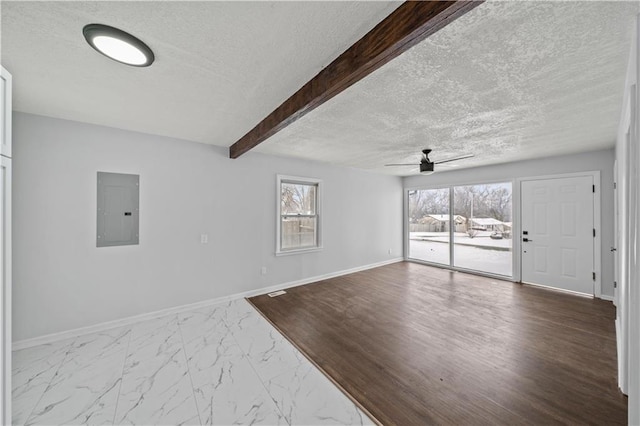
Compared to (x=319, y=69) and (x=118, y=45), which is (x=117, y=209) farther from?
(x=319, y=69)

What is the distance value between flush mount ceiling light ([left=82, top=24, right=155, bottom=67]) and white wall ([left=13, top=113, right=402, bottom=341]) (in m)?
1.85

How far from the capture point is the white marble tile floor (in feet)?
5.52

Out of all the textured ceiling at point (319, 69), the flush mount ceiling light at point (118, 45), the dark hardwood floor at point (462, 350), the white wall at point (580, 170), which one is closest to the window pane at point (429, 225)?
the white wall at point (580, 170)

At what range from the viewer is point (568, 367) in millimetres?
2176

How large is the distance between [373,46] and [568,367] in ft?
10.5

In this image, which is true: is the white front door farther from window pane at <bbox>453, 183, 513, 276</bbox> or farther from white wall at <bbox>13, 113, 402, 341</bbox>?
white wall at <bbox>13, 113, 402, 341</bbox>

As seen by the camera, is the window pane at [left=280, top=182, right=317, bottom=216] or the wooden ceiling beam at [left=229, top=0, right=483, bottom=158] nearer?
the wooden ceiling beam at [left=229, top=0, right=483, bottom=158]

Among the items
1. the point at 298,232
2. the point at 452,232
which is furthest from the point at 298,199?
the point at 452,232

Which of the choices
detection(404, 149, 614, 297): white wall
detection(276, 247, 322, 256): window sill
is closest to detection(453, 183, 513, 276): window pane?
detection(404, 149, 614, 297): white wall

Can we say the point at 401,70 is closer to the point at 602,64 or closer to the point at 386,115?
the point at 386,115

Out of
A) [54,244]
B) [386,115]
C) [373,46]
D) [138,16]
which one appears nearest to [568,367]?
[386,115]

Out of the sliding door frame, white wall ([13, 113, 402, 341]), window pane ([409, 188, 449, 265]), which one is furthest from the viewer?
window pane ([409, 188, 449, 265])

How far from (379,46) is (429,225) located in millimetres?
5975

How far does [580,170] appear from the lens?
410cm
